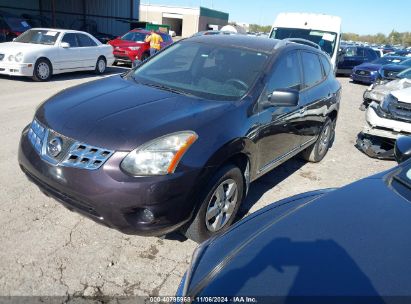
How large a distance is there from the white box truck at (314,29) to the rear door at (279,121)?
915 cm

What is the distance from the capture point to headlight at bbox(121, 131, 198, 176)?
270 cm

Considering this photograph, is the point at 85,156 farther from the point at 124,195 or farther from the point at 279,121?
the point at 279,121

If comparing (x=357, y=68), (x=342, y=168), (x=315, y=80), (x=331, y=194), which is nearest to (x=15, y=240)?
(x=331, y=194)

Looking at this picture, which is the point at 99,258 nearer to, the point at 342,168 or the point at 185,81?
the point at 185,81

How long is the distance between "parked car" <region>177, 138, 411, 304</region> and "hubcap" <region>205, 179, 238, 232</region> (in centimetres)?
86

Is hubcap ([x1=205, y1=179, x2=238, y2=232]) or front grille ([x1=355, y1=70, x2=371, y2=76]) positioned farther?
front grille ([x1=355, y1=70, x2=371, y2=76])

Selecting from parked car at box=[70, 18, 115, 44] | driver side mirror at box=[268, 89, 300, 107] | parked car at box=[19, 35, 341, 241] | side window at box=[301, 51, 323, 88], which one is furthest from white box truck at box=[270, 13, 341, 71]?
parked car at box=[70, 18, 115, 44]

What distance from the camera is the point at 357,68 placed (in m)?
17.2

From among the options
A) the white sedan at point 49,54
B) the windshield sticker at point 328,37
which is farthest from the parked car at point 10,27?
the windshield sticker at point 328,37

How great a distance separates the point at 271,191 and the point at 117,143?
251 cm

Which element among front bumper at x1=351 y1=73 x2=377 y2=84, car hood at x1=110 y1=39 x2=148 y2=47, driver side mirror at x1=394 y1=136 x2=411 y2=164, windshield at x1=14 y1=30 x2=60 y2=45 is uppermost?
driver side mirror at x1=394 y1=136 x2=411 y2=164

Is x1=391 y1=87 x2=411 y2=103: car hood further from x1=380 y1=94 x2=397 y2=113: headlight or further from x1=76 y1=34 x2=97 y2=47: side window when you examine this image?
x1=76 y1=34 x2=97 y2=47: side window

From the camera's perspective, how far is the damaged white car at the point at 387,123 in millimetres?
6332

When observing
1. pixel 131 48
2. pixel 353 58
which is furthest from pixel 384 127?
pixel 353 58
